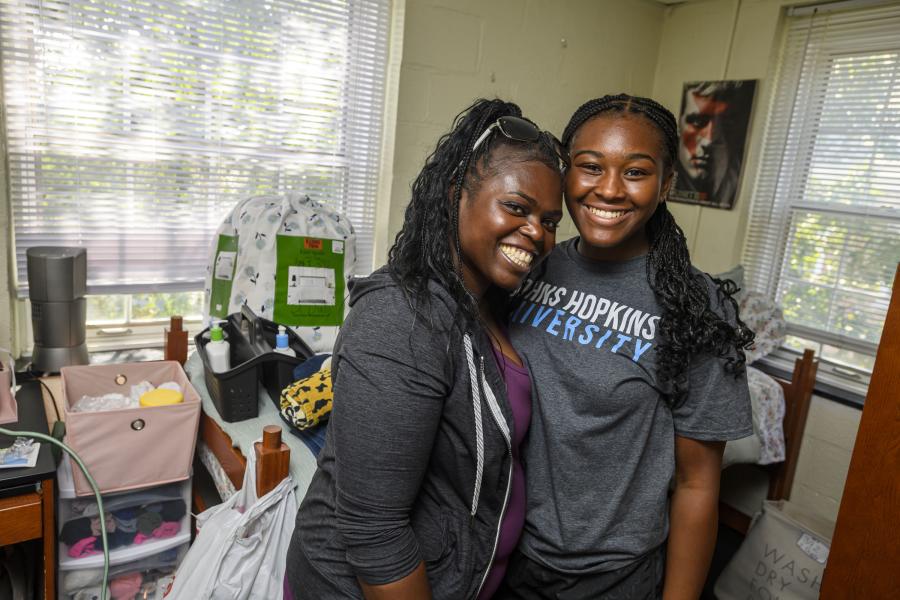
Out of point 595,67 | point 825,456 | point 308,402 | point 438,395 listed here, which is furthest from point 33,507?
point 595,67

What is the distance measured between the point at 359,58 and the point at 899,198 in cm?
228

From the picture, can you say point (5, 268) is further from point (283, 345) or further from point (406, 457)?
point (406, 457)

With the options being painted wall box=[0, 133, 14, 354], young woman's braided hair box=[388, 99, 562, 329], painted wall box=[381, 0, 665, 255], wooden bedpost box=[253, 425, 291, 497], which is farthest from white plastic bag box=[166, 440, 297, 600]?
painted wall box=[381, 0, 665, 255]

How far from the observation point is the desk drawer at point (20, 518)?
1.32m

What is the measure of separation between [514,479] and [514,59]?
234cm

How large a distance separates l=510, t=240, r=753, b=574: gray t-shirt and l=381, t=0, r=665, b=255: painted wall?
1765 millimetres

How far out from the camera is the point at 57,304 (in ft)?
6.25

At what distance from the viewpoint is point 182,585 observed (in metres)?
1.27

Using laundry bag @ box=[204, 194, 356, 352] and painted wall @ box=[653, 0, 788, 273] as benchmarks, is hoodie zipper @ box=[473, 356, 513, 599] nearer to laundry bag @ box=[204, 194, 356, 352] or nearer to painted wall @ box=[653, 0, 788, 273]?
laundry bag @ box=[204, 194, 356, 352]

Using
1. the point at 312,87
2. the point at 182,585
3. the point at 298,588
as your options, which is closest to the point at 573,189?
the point at 298,588

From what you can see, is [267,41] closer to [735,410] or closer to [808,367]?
[735,410]

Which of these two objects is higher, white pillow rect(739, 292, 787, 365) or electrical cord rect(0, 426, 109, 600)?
white pillow rect(739, 292, 787, 365)

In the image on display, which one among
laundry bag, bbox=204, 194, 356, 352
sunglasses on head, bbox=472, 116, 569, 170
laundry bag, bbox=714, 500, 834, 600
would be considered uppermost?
sunglasses on head, bbox=472, 116, 569, 170

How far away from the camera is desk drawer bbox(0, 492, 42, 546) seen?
4.34 ft
